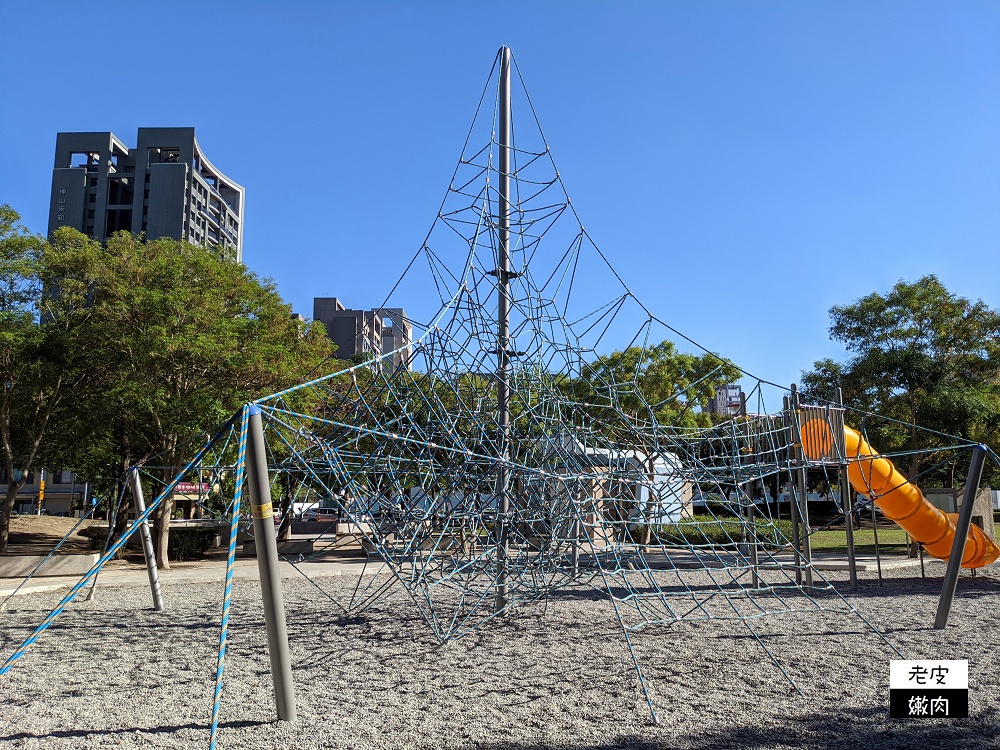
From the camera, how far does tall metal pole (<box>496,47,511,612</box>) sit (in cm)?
801

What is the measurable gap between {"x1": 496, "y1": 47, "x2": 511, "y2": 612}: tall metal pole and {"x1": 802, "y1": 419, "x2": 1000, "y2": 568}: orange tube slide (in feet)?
16.0

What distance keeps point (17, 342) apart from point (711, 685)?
15.4 metres

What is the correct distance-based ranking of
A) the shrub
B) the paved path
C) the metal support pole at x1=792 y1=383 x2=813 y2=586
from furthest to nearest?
the shrub, the paved path, the metal support pole at x1=792 y1=383 x2=813 y2=586

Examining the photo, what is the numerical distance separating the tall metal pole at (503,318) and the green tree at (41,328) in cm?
1145

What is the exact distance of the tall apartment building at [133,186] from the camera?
232 feet

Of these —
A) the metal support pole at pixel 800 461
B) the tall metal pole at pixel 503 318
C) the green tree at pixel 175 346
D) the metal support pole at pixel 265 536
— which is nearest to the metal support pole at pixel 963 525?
the metal support pole at pixel 800 461

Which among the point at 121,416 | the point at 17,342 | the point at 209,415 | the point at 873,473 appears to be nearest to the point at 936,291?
the point at 873,473

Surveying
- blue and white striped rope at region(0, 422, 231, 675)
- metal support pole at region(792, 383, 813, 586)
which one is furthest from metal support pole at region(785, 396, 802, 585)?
blue and white striped rope at region(0, 422, 231, 675)

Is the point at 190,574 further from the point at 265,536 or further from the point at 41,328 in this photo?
the point at 265,536

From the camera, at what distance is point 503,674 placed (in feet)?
20.8

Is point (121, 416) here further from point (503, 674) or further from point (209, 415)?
point (503, 674)

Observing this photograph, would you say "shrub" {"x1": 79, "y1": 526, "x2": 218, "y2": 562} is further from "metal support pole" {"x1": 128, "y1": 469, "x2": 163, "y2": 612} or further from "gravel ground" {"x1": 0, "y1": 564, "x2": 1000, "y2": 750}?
"gravel ground" {"x1": 0, "y1": 564, "x2": 1000, "y2": 750}

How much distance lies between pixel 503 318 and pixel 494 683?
Result: 4.23 metres

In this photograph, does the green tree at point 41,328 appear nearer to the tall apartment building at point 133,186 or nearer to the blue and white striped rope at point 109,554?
the blue and white striped rope at point 109,554
